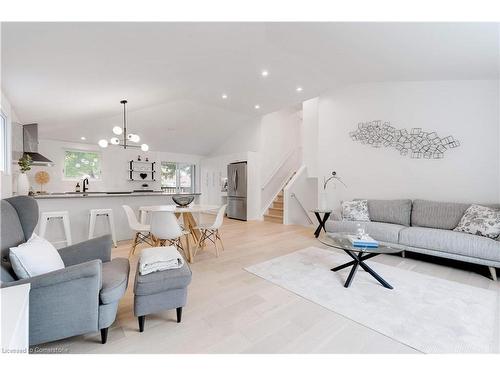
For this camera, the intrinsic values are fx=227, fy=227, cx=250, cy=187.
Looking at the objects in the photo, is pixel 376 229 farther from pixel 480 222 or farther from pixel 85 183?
pixel 85 183

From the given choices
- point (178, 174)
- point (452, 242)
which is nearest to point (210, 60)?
point (452, 242)

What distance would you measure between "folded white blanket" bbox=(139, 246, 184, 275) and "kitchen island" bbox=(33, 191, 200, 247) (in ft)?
9.24

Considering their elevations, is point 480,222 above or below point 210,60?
below

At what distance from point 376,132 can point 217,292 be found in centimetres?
428

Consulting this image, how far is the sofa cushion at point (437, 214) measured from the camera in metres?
3.51

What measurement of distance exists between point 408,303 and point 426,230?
1668 mm

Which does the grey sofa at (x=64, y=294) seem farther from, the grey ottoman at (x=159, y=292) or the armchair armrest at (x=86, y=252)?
the armchair armrest at (x=86, y=252)

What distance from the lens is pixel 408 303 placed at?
2.21m

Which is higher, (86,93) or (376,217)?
Result: (86,93)

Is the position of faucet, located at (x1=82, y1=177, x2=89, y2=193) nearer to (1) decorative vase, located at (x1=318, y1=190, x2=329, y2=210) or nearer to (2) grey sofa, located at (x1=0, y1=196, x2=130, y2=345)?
(2) grey sofa, located at (x1=0, y1=196, x2=130, y2=345)
